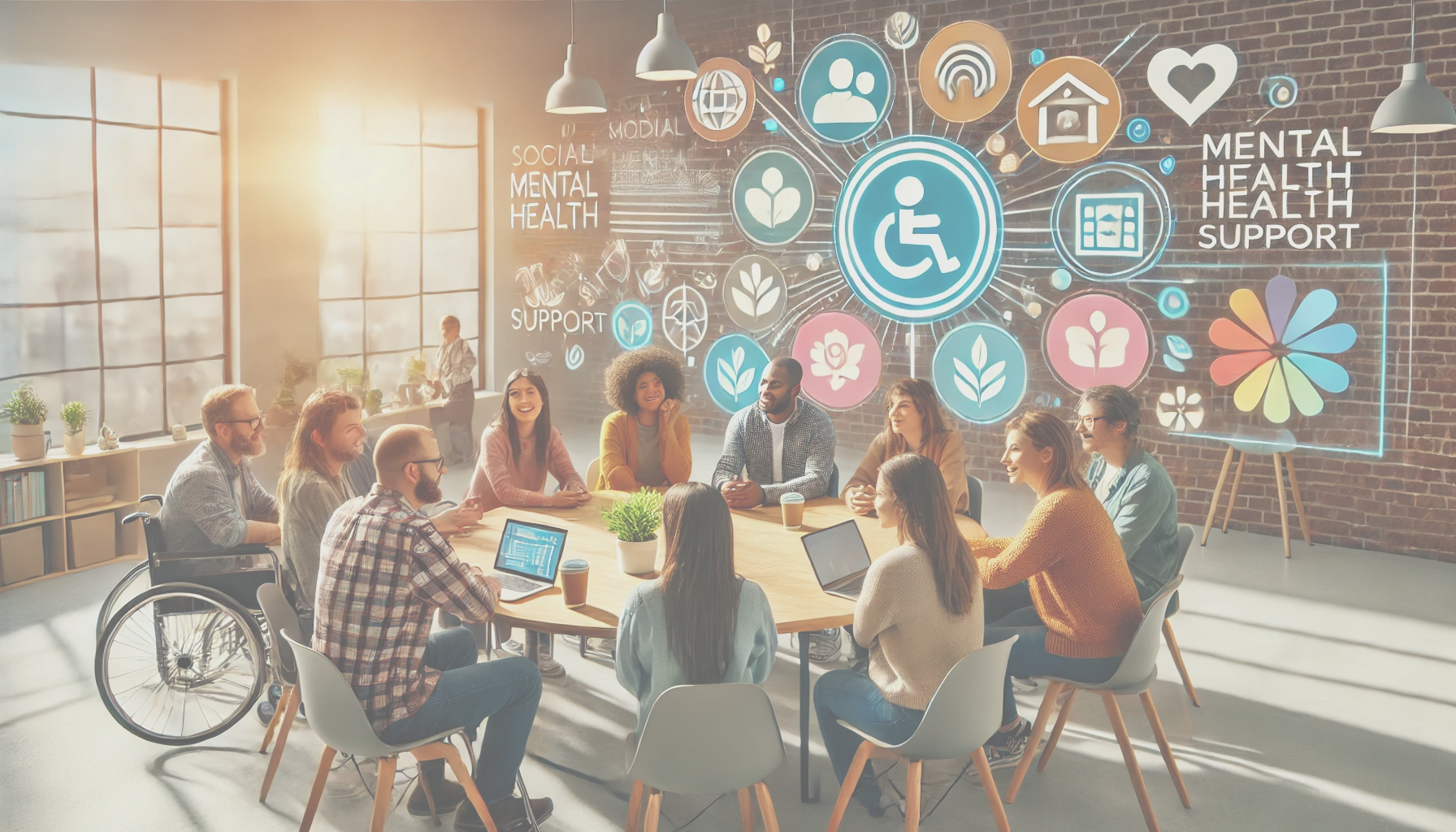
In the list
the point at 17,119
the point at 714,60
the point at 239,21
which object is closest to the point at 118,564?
the point at 17,119

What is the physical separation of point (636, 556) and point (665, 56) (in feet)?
7.99

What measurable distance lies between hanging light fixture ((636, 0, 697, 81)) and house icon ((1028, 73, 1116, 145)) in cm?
246

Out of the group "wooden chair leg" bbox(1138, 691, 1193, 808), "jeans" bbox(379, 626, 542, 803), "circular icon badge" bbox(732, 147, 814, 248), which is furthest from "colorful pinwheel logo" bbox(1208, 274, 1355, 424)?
"jeans" bbox(379, 626, 542, 803)

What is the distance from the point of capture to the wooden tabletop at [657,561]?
9.95 feet

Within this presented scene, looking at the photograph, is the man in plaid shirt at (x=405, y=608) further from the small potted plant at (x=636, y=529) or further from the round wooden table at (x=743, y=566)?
the small potted plant at (x=636, y=529)

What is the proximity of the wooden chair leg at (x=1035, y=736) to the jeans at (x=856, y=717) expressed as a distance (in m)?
0.41

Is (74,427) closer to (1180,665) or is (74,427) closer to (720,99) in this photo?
(720,99)

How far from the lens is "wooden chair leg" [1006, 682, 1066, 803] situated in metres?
3.21

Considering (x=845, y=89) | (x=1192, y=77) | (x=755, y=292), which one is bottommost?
(x=755, y=292)

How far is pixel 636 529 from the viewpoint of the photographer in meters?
3.38

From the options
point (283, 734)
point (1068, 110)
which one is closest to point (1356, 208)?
point (1068, 110)

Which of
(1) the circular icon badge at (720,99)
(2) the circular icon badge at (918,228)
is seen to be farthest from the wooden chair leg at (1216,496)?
(1) the circular icon badge at (720,99)

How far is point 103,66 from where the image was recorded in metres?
6.38

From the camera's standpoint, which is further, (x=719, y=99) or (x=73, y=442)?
(x=719, y=99)
